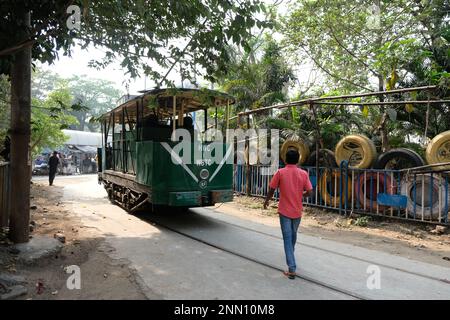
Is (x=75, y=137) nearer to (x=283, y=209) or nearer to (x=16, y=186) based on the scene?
(x=16, y=186)

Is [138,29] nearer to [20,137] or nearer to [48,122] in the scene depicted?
[20,137]

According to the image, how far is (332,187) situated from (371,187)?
147 cm

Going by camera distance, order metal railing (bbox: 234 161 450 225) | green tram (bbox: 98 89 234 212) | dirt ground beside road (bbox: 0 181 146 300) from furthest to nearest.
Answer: green tram (bbox: 98 89 234 212) → metal railing (bbox: 234 161 450 225) → dirt ground beside road (bbox: 0 181 146 300)

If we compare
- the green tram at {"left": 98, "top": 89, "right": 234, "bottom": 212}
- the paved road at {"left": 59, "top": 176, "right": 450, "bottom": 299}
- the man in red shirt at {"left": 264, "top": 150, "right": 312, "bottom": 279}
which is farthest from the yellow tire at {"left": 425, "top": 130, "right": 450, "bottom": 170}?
the man in red shirt at {"left": 264, "top": 150, "right": 312, "bottom": 279}

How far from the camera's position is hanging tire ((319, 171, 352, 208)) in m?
10.1

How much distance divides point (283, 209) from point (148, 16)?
423 centimetres

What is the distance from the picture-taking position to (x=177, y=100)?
908 centimetres

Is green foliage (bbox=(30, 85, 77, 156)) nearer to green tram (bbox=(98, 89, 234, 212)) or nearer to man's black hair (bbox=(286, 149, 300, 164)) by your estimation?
green tram (bbox=(98, 89, 234, 212))

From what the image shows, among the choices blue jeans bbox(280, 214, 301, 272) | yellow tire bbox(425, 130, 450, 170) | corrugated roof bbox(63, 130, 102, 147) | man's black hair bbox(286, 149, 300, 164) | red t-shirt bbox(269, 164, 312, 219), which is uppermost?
corrugated roof bbox(63, 130, 102, 147)

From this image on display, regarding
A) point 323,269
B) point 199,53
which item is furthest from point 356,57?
point 323,269

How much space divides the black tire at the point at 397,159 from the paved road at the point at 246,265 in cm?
310

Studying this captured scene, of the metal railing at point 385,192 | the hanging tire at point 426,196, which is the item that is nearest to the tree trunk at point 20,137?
the metal railing at point 385,192

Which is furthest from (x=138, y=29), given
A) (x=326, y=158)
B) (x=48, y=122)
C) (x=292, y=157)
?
(x=48, y=122)

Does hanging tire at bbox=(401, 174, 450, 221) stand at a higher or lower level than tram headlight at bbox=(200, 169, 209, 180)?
lower
